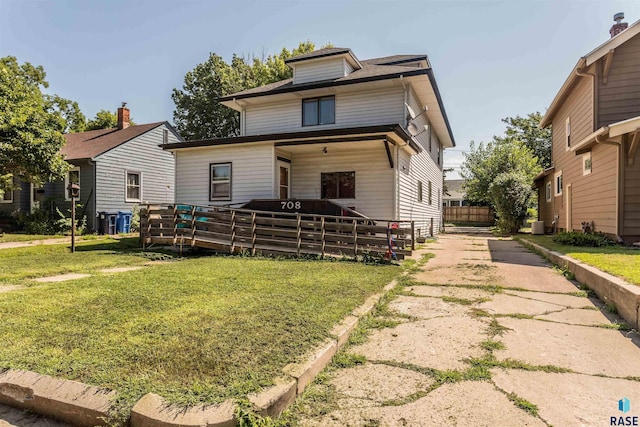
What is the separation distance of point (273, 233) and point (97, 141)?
1503cm

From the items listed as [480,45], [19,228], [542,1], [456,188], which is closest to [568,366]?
[542,1]

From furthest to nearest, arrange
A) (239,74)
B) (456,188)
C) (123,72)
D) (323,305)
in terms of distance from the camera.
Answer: (456,188) → (239,74) → (123,72) → (323,305)

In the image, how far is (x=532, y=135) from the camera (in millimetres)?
36594

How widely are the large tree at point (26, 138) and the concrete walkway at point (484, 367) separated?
14408 millimetres

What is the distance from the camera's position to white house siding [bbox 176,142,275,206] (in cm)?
1194

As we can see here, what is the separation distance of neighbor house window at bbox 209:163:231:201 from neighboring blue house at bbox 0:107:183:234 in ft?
22.5

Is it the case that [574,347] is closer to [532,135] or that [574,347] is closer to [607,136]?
[607,136]

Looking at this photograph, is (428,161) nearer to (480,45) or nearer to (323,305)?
(480,45)

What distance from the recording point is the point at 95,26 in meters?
13.2

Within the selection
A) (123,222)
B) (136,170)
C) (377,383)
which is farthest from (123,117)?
(377,383)

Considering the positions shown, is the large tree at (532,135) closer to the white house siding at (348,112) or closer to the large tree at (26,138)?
the white house siding at (348,112)

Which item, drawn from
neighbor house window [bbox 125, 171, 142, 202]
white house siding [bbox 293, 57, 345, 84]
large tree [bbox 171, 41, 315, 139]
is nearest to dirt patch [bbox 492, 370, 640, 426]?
white house siding [bbox 293, 57, 345, 84]

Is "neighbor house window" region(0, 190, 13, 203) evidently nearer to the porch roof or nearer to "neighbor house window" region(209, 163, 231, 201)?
"neighbor house window" region(209, 163, 231, 201)

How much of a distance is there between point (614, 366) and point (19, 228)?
2188cm
